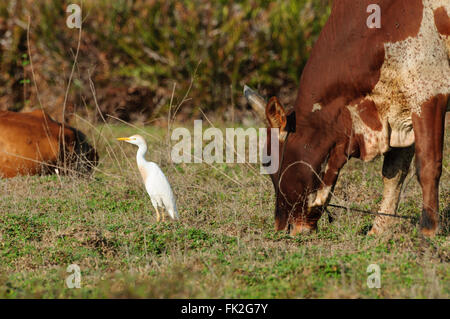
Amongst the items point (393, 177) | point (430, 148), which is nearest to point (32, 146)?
point (393, 177)

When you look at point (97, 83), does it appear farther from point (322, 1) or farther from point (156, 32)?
point (322, 1)

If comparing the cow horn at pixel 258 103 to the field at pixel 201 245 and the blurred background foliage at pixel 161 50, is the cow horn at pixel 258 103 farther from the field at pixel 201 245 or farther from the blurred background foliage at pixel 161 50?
the blurred background foliage at pixel 161 50

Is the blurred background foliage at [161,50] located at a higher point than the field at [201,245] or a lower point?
higher

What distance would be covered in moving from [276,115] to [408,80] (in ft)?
3.23

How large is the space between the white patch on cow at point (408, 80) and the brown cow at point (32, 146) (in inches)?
138

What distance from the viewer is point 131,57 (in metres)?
11.2

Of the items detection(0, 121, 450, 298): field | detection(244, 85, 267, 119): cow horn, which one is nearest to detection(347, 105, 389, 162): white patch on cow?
detection(0, 121, 450, 298): field

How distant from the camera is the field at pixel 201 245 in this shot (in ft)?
12.6

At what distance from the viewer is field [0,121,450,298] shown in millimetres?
3854

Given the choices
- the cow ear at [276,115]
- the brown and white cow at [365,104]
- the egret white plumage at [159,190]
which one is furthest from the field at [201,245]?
the cow ear at [276,115]

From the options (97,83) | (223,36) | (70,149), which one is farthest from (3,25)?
(70,149)

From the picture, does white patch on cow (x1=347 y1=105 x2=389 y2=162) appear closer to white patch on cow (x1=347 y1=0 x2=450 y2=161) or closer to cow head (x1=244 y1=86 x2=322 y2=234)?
white patch on cow (x1=347 y1=0 x2=450 y2=161)

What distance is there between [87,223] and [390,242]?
2336 mm

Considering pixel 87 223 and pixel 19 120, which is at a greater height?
pixel 19 120
